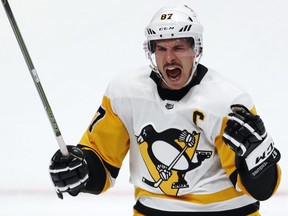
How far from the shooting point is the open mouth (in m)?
2.86

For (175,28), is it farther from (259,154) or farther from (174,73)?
(259,154)

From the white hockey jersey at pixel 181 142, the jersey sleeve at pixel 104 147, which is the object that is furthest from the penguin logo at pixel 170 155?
the jersey sleeve at pixel 104 147

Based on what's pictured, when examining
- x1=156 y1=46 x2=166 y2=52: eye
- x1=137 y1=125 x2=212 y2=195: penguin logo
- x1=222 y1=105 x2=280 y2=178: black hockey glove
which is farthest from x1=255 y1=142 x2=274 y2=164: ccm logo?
x1=156 y1=46 x2=166 y2=52: eye

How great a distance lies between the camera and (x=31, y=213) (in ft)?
13.1

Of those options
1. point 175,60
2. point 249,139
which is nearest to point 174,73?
point 175,60

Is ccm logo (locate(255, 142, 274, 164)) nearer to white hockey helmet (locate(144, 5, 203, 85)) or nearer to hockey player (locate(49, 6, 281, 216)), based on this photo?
hockey player (locate(49, 6, 281, 216))

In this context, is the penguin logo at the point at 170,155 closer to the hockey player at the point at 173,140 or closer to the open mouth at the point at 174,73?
the hockey player at the point at 173,140

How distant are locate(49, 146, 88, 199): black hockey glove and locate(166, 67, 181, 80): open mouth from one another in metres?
0.45

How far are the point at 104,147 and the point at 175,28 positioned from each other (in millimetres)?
585

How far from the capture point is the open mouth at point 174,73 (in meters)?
2.86

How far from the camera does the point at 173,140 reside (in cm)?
294

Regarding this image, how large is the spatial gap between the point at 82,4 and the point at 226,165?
302 cm

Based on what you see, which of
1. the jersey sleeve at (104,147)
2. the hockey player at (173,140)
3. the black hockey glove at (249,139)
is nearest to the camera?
the black hockey glove at (249,139)

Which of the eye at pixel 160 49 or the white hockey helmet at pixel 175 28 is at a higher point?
the white hockey helmet at pixel 175 28
